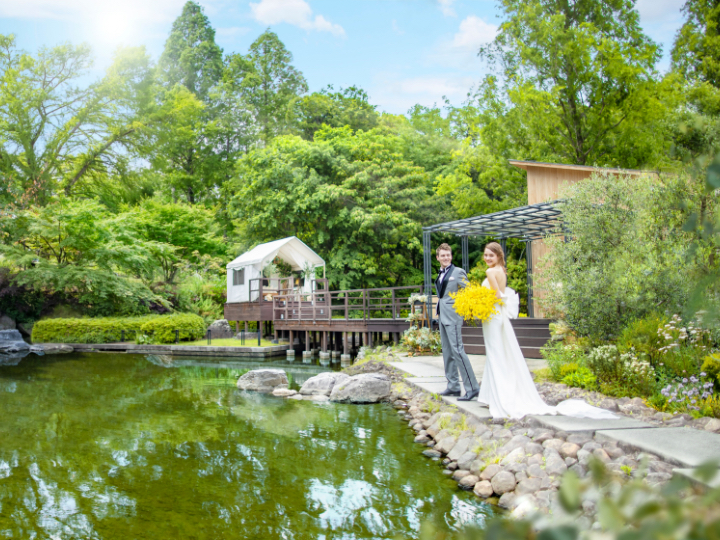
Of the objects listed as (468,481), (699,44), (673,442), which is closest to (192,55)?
(699,44)

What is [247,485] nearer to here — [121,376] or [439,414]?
[439,414]

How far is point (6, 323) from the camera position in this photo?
2106 centimetres

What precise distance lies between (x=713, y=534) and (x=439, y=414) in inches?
239

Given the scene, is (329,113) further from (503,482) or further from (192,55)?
(503,482)

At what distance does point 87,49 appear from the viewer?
24781mm

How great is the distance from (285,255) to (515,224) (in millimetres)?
10397

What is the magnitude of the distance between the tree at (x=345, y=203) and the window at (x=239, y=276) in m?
2.95

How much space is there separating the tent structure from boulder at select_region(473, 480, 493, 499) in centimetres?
1580

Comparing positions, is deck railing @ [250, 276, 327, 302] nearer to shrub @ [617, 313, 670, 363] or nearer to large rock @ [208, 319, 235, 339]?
large rock @ [208, 319, 235, 339]

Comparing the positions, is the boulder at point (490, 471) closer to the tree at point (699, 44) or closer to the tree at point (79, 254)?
the tree at point (79, 254)

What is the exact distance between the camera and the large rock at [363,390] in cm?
897

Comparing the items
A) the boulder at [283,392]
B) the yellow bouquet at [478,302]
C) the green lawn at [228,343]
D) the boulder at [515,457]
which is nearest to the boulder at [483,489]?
the boulder at [515,457]

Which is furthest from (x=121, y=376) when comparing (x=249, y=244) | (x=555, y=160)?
(x=555, y=160)

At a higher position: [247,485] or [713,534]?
[713,534]
